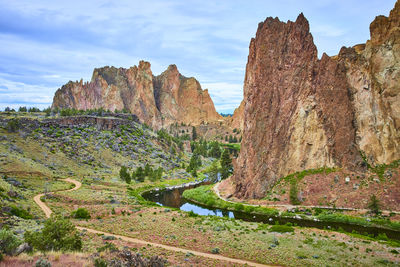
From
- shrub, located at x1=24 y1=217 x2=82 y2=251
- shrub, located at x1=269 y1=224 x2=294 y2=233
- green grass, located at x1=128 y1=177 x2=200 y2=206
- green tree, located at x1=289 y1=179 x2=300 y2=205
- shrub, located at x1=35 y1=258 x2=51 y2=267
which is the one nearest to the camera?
shrub, located at x1=35 y1=258 x2=51 y2=267

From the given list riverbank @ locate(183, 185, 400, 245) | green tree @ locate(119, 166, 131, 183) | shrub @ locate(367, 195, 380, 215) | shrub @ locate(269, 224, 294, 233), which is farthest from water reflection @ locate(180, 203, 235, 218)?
shrub @ locate(367, 195, 380, 215)

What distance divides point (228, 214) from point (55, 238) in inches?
1558

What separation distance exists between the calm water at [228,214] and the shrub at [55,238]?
3514 centimetres

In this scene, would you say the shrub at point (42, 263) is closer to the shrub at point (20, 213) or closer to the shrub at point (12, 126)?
the shrub at point (20, 213)

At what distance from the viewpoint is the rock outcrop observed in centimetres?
6034

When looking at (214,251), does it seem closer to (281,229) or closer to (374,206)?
(281,229)

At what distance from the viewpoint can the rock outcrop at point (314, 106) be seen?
198ft

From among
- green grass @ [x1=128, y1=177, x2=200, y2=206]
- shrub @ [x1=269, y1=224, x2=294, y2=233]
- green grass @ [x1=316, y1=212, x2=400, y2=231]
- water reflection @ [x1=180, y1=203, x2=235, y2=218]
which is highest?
shrub @ [x1=269, y1=224, x2=294, y2=233]

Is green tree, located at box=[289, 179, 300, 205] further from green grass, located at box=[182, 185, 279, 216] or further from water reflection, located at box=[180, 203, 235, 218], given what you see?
water reflection, located at box=[180, 203, 235, 218]

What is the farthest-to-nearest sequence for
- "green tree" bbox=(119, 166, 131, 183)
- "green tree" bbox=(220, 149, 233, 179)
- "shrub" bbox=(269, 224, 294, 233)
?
1. "green tree" bbox=(220, 149, 233, 179)
2. "green tree" bbox=(119, 166, 131, 183)
3. "shrub" bbox=(269, 224, 294, 233)

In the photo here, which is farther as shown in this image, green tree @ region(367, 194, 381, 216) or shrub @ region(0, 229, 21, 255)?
green tree @ region(367, 194, 381, 216)

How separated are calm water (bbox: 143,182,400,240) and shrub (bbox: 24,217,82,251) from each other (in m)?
35.1

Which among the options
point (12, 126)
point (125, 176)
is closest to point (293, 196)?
point (125, 176)

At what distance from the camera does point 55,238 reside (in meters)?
24.8
